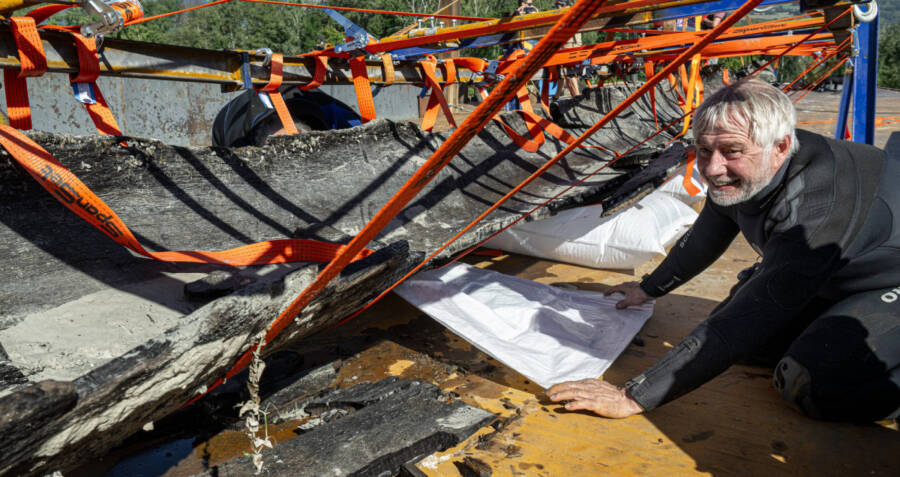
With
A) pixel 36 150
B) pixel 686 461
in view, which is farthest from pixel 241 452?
Result: pixel 686 461

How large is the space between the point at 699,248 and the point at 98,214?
2587 mm

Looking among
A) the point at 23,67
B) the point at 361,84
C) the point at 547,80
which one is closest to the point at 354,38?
the point at 361,84

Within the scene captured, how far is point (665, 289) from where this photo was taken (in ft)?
9.86

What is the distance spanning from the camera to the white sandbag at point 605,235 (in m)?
3.96

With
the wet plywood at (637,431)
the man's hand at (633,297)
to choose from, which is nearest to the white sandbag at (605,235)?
the man's hand at (633,297)

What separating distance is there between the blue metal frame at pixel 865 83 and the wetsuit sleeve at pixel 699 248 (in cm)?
222

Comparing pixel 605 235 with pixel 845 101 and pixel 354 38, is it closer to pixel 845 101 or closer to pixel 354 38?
pixel 354 38

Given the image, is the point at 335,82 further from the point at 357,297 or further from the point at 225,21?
the point at 225,21

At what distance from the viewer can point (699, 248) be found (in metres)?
2.81

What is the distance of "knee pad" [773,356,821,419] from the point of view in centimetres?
232

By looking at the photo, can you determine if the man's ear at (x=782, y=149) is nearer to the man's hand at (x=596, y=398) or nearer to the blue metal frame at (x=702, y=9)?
the man's hand at (x=596, y=398)

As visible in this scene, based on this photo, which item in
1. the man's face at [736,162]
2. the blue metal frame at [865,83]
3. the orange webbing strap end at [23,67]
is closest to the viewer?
the orange webbing strap end at [23,67]

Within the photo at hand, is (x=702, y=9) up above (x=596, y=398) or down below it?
above

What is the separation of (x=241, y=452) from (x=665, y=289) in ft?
7.12
